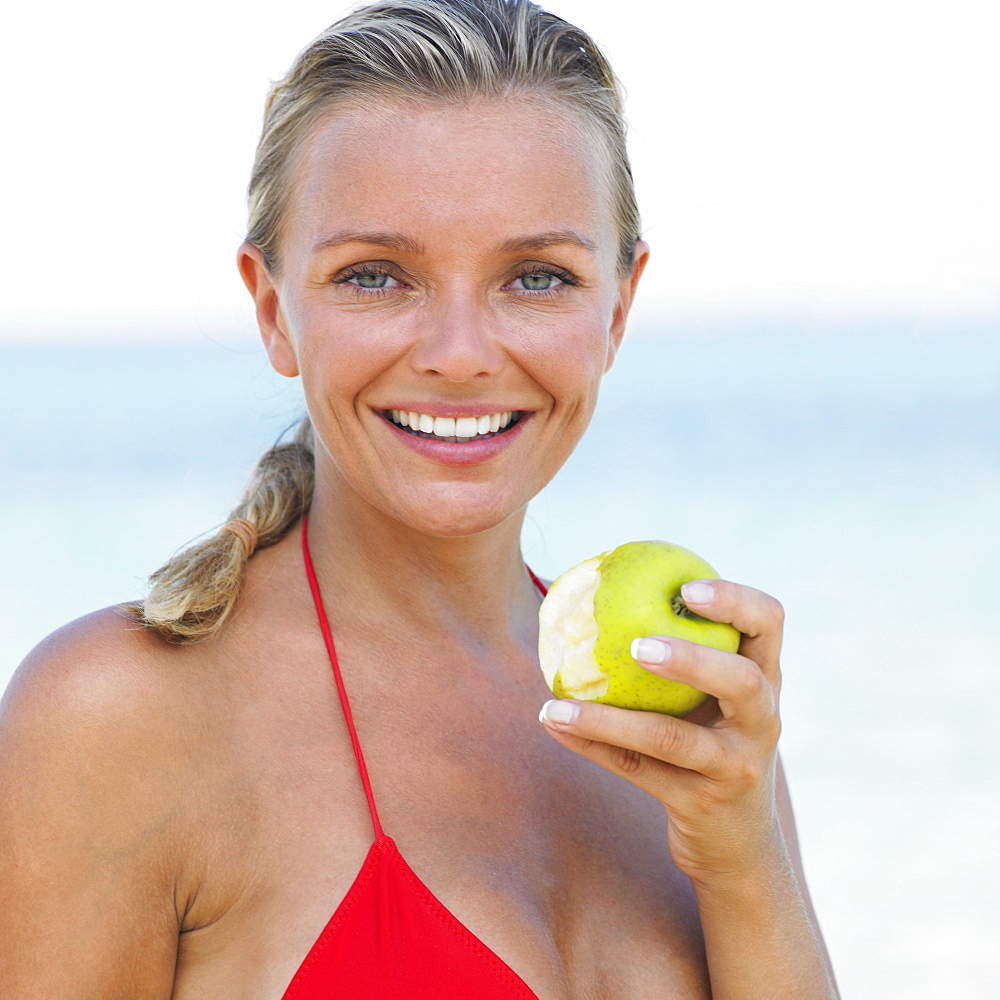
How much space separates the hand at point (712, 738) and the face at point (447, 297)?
0.49 meters

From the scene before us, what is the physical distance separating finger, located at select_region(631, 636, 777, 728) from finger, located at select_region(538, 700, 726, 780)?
69mm

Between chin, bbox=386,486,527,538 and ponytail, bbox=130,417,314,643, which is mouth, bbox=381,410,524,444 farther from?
ponytail, bbox=130,417,314,643

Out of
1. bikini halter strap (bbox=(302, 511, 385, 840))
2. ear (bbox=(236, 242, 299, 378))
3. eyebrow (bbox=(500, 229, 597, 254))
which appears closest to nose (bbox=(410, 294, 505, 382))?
eyebrow (bbox=(500, 229, 597, 254))

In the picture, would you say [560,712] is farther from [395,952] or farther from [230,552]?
[230,552]

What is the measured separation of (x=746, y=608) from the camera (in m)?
1.76

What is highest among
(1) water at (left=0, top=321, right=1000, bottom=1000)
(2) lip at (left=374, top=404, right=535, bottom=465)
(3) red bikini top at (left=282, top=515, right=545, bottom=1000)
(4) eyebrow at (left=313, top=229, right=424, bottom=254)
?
(1) water at (left=0, top=321, right=1000, bottom=1000)

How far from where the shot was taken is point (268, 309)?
90.9 inches

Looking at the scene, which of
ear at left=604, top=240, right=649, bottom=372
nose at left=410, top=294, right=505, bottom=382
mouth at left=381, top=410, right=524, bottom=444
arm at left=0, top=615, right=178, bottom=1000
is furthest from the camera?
ear at left=604, top=240, right=649, bottom=372

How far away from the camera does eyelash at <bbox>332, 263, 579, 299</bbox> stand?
2010mm

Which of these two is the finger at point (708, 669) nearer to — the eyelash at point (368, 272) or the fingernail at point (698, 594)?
the fingernail at point (698, 594)

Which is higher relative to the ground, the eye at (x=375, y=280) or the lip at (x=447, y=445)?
the eye at (x=375, y=280)

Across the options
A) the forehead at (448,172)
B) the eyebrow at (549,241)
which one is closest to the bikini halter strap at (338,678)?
the forehead at (448,172)

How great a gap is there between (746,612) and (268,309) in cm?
109

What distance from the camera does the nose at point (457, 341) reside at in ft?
6.39
